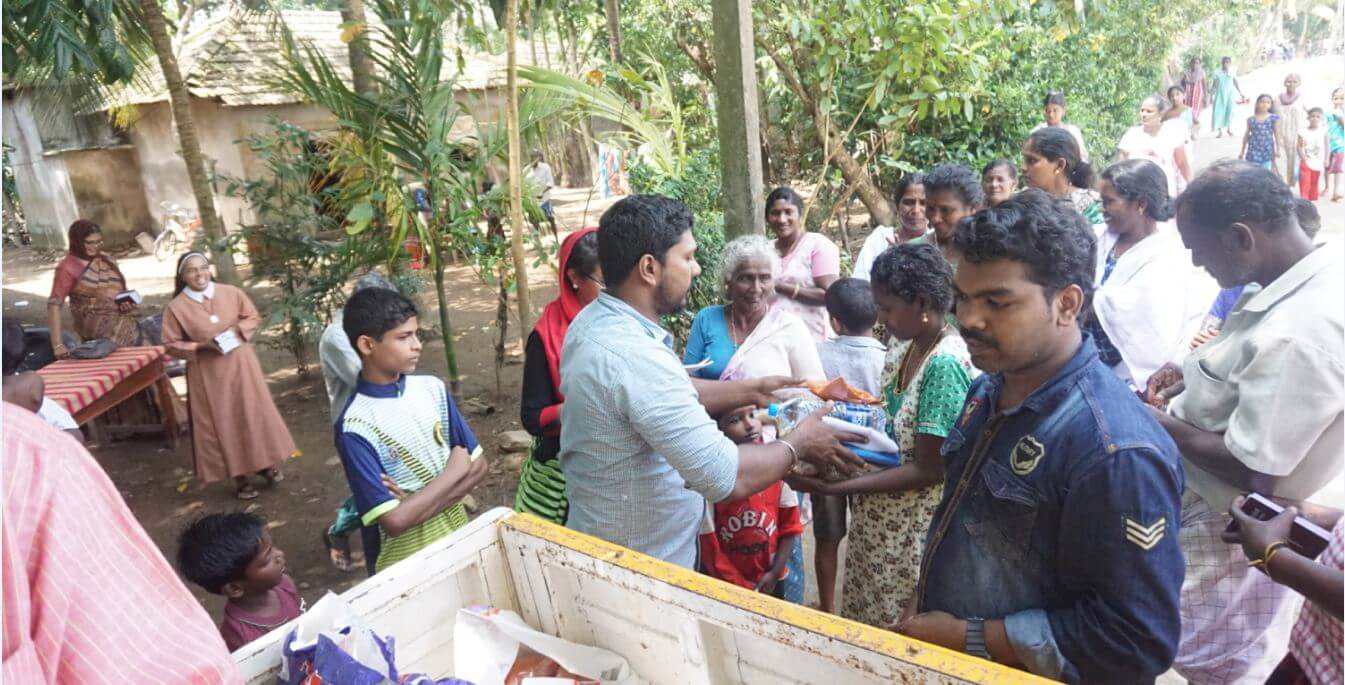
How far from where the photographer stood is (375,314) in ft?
8.75

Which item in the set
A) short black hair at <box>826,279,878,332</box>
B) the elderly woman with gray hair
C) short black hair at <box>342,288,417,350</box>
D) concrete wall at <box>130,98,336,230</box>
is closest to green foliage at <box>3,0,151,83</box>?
concrete wall at <box>130,98,336,230</box>

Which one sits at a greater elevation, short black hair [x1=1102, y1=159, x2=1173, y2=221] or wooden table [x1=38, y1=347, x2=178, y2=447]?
short black hair [x1=1102, y1=159, x2=1173, y2=221]

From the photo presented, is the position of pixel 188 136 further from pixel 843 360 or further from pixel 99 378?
pixel 843 360

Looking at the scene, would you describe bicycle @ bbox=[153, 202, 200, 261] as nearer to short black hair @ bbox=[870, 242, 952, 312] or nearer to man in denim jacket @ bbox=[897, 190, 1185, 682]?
short black hair @ bbox=[870, 242, 952, 312]

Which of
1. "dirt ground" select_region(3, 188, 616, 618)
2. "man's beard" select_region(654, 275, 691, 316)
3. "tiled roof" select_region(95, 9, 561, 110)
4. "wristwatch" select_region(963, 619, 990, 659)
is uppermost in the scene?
"tiled roof" select_region(95, 9, 561, 110)

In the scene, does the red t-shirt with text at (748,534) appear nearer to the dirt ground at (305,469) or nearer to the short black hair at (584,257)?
the short black hair at (584,257)

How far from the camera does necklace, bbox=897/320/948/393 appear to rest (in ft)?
7.88

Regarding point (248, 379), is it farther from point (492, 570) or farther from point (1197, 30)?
point (1197, 30)

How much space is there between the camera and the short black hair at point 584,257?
299 centimetres

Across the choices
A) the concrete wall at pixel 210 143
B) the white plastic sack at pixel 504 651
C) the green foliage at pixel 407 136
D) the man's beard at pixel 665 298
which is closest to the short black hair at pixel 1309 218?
the man's beard at pixel 665 298

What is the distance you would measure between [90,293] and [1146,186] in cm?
671

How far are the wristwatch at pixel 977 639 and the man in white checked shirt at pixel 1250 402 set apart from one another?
87 cm

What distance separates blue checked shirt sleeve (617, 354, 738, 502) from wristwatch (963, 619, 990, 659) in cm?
62

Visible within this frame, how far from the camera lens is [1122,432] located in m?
1.43
